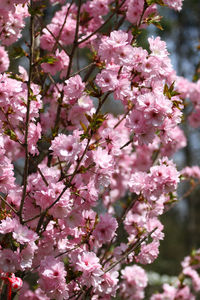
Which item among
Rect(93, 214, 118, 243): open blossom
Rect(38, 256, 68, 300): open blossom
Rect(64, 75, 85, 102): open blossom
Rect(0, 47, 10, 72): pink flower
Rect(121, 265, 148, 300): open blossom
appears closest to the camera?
Rect(38, 256, 68, 300): open blossom

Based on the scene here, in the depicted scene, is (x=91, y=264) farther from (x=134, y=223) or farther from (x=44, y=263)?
(x=134, y=223)

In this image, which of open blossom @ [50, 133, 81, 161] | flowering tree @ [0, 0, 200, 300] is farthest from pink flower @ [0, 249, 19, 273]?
open blossom @ [50, 133, 81, 161]

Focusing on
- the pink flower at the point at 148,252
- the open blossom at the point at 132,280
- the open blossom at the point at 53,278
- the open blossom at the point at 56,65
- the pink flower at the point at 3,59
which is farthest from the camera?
the open blossom at the point at 132,280

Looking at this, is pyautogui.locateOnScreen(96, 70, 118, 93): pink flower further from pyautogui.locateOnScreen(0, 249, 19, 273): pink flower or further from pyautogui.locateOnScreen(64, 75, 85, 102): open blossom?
pyautogui.locateOnScreen(0, 249, 19, 273): pink flower

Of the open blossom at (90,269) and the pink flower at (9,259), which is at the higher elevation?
the pink flower at (9,259)

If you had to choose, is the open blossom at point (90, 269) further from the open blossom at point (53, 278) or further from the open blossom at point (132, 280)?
the open blossom at point (132, 280)

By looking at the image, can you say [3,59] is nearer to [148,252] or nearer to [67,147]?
[67,147]

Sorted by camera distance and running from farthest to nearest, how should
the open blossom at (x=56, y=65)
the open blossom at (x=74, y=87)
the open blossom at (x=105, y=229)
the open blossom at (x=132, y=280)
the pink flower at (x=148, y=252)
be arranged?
the open blossom at (x=132, y=280) → the open blossom at (x=56, y=65) → the pink flower at (x=148, y=252) → the open blossom at (x=105, y=229) → the open blossom at (x=74, y=87)

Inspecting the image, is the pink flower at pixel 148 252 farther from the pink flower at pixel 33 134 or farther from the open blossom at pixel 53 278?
the pink flower at pixel 33 134

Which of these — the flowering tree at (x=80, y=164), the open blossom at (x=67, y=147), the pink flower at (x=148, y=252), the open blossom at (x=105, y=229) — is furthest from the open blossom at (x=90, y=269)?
the pink flower at (x=148, y=252)

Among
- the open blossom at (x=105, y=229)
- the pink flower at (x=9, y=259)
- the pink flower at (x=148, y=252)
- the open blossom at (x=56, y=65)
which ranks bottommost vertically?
the pink flower at (x=9, y=259)

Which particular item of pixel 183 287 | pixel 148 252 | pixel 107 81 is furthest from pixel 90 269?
pixel 183 287

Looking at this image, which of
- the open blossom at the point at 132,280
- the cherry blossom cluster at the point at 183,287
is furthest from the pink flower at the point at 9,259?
the cherry blossom cluster at the point at 183,287

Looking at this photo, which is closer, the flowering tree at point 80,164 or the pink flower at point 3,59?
the flowering tree at point 80,164
